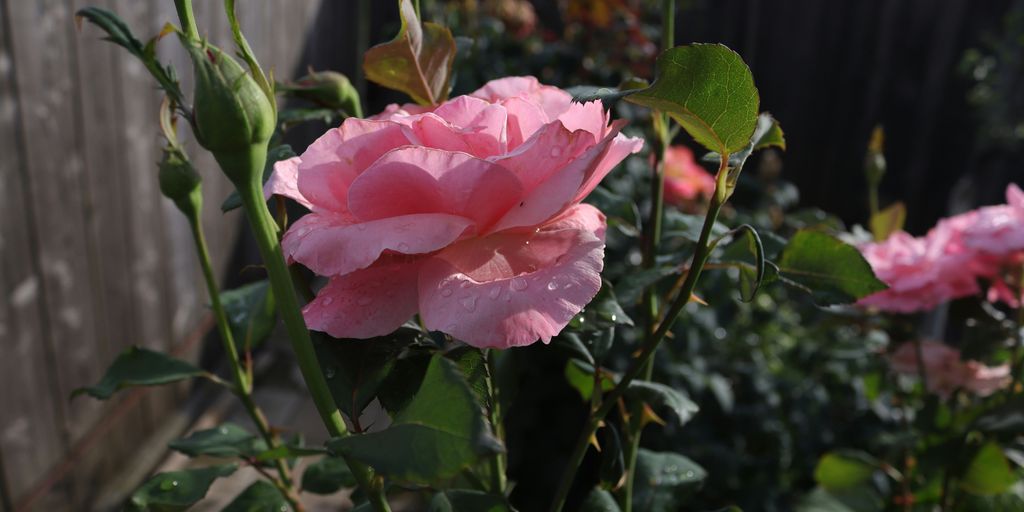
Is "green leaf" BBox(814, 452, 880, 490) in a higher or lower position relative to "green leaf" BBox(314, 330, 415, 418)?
lower

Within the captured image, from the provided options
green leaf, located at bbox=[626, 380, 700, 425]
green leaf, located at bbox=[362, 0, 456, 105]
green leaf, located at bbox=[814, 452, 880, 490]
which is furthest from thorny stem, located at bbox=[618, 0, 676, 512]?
green leaf, located at bbox=[814, 452, 880, 490]

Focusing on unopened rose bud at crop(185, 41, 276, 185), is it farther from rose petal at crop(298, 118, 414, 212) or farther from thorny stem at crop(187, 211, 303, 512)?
thorny stem at crop(187, 211, 303, 512)

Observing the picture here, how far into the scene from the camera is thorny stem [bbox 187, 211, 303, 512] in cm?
49

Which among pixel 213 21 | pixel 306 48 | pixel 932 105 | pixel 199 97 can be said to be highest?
pixel 199 97

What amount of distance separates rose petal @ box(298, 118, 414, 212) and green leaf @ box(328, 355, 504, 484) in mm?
103

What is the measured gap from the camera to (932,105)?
372cm

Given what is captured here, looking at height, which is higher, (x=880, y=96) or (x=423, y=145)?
(x=423, y=145)

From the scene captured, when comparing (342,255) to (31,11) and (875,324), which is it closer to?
(875,324)

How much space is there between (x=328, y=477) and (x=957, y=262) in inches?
24.5

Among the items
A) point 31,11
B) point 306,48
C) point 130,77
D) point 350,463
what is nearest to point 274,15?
point 306,48

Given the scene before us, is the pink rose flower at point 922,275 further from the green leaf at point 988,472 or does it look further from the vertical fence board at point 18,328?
the vertical fence board at point 18,328

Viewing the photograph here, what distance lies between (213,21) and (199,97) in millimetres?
2196

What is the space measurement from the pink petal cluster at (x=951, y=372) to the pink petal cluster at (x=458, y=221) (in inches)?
27.4

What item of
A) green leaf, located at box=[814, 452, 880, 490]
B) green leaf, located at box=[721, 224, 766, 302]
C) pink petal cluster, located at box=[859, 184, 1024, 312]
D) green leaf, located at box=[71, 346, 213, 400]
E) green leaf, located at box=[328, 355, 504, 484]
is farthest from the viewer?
green leaf, located at box=[814, 452, 880, 490]
